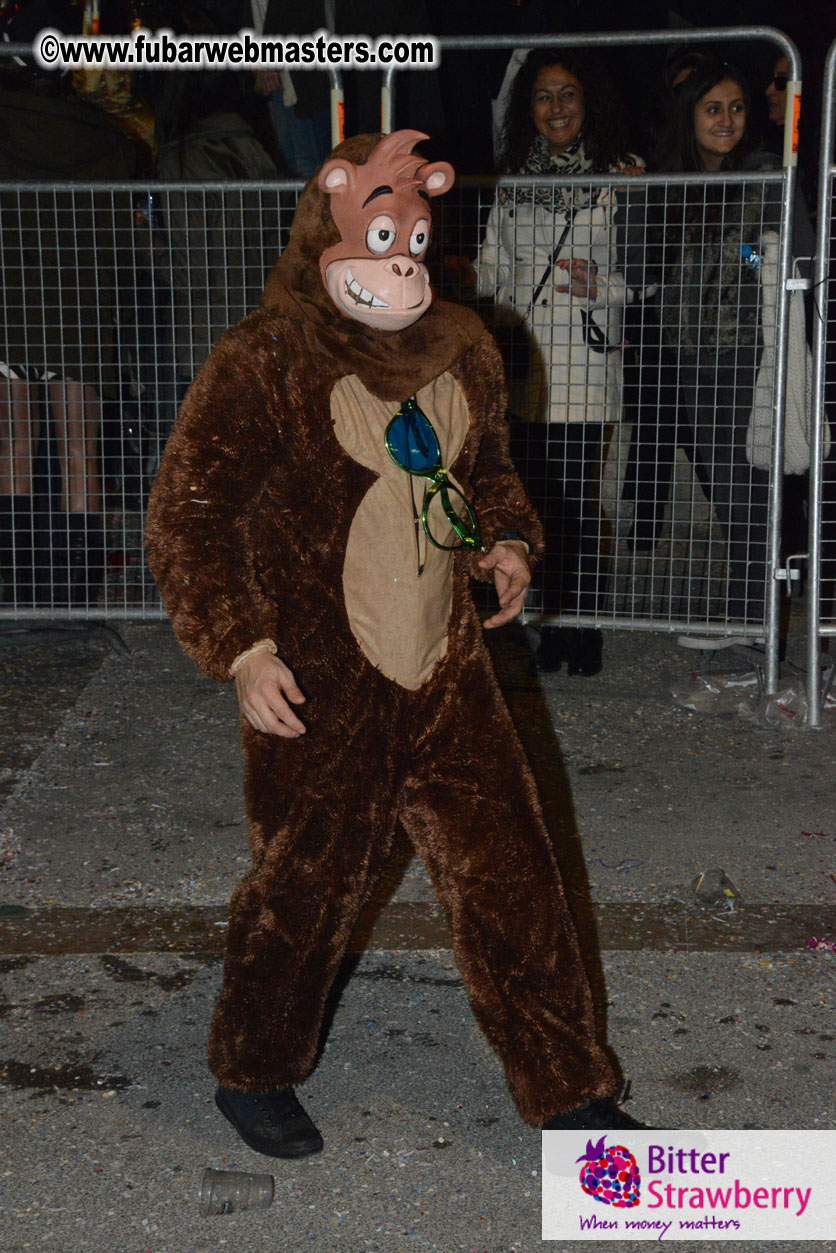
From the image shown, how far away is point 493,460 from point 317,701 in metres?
0.68

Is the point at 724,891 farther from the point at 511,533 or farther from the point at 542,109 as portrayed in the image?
the point at 542,109

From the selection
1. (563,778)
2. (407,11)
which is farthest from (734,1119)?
(407,11)

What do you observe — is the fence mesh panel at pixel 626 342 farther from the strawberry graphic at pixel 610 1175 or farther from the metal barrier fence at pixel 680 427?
the strawberry graphic at pixel 610 1175

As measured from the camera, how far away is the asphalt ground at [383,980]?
9.17 feet

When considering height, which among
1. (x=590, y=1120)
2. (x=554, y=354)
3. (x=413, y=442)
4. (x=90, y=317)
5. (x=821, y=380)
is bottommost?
(x=590, y=1120)

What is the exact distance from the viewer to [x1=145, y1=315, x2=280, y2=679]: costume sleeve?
267 cm

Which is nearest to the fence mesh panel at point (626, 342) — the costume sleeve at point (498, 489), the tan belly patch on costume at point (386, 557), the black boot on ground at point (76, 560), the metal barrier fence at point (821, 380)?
the metal barrier fence at point (821, 380)

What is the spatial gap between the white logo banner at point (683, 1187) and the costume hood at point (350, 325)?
59.5 inches

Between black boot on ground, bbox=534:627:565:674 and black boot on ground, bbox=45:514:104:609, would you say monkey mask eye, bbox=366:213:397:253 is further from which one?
black boot on ground, bbox=45:514:104:609

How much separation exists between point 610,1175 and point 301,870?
84 cm

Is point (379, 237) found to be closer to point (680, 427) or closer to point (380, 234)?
point (380, 234)

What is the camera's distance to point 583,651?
6031mm

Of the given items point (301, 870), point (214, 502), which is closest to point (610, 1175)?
point (301, 870)

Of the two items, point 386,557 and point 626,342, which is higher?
point 626,342
